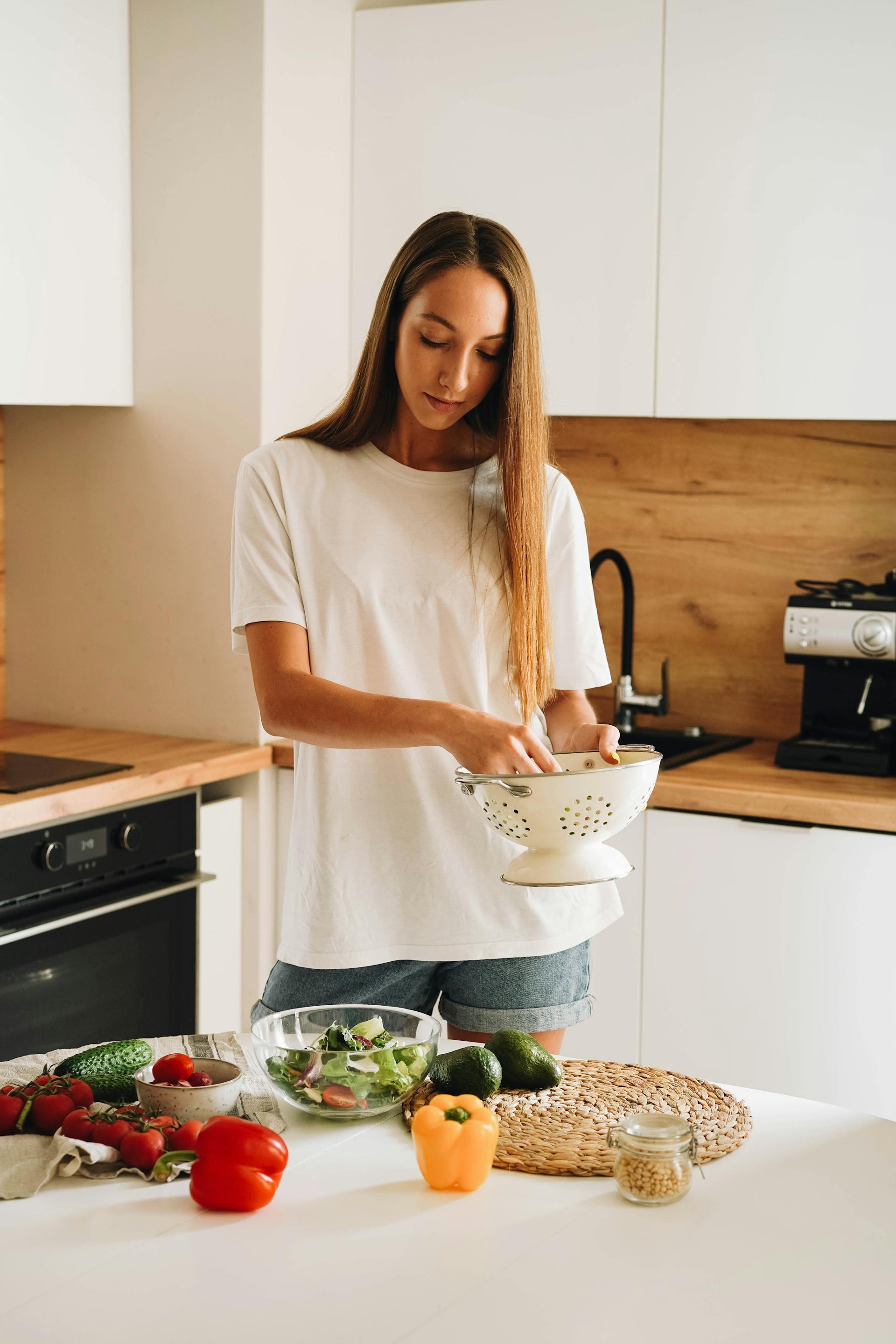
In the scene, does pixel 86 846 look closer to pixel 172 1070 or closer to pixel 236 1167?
pixel 172 1070

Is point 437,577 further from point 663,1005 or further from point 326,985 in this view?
point 663,1005

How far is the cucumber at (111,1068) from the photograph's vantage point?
4.24 feet

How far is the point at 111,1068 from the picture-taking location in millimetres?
1311

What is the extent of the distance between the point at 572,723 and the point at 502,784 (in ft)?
1.43

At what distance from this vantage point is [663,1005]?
2.37 m

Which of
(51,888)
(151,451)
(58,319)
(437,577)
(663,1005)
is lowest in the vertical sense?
(663,1005)

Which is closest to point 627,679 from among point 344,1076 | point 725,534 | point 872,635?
point 725,534

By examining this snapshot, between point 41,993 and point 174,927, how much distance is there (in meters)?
0.32

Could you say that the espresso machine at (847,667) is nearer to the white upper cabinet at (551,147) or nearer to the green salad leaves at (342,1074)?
the white upper cabinet at (551,147)

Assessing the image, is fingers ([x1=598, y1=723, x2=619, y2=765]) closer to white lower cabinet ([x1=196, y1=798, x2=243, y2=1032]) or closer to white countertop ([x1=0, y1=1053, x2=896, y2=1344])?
white countertop ([x1=0, y1=1053, x2=896, y2=1344])

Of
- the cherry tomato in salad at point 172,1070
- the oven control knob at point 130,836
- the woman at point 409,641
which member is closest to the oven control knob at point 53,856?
the oven control knob at point 130,836

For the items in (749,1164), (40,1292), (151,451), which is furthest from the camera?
(151,451)

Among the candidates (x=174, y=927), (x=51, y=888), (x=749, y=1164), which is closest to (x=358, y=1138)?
(x=749, y=1164)

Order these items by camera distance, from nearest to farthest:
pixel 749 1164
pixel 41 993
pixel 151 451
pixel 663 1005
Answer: pixel 749 1164 < pixel 41 993 < pixel 663 1005 < pixel 151 451
